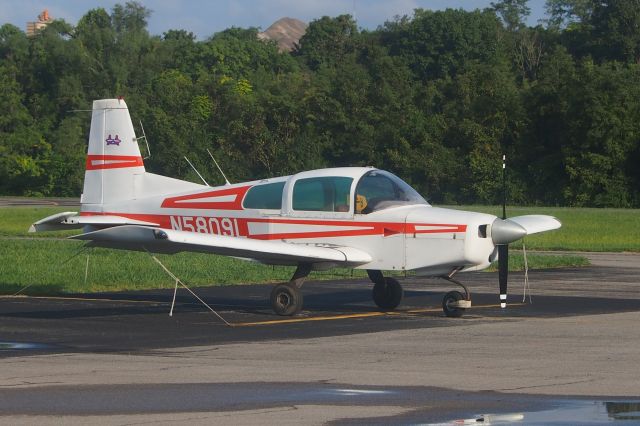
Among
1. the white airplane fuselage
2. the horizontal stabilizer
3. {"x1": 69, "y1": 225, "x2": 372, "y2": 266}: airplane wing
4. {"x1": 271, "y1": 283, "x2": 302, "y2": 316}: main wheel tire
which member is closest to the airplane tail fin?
the white airplane fuselage

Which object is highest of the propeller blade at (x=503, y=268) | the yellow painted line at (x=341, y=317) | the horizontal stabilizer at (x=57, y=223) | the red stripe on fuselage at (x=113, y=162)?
the red stripe on fuselage at (x=113, y=162)

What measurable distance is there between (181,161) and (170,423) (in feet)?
195

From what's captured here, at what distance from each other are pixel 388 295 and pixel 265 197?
7.40 feet

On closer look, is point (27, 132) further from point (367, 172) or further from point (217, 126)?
point (367, 172)

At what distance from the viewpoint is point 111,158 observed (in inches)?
712

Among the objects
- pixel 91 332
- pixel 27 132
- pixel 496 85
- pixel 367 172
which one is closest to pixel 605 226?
pixel 496 85

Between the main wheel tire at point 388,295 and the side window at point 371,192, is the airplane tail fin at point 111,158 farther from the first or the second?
the main wheel tire at point 388,295

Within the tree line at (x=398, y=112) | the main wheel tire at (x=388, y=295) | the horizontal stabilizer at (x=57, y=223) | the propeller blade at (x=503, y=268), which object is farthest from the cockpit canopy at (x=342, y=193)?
the tree line at (x=398, y=112)

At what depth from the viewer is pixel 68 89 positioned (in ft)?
280

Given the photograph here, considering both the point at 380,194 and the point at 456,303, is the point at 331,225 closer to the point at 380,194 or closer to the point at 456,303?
the point at 380,194

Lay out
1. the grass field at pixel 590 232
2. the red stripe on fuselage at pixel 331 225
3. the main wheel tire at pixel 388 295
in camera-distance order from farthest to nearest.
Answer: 1. the grass field at pixel 590 232
2. the main wheel tire at pixel 388 295
3. the red stripe on fuselage at pixel 331 225

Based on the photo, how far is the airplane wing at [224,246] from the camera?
48.2 ft

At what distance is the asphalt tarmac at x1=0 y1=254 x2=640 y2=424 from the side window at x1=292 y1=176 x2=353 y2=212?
1503 mm

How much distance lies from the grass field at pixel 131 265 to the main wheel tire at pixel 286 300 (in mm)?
5388
